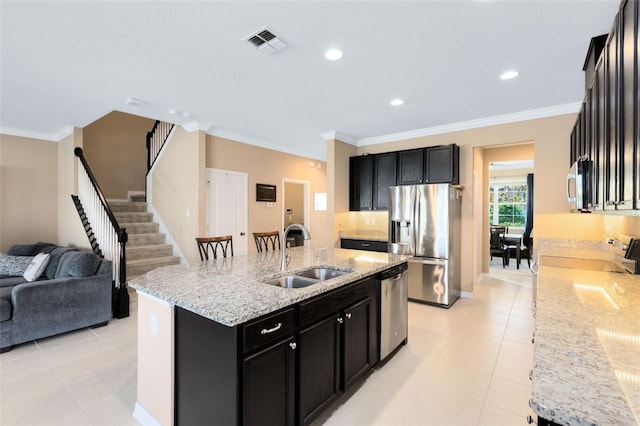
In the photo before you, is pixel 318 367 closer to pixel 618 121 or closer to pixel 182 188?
pixel 618 121

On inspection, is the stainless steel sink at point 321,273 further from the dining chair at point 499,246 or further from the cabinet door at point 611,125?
the dining chair at point 499,246

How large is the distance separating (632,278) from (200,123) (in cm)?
545

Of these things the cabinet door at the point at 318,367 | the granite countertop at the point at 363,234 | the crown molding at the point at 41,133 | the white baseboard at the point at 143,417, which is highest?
the crown molding at the point at 41,133

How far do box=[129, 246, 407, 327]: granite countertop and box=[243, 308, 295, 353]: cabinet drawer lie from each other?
0.07 meters

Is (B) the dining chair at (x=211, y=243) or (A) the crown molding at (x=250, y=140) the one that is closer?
(B) the dining chair at (x=211, y=243)

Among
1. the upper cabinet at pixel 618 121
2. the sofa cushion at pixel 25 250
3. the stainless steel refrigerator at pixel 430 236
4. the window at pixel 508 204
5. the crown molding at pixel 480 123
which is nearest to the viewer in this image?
the upper cabinet at pixel 618 121

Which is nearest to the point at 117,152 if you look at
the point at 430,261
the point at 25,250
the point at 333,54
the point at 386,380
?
the point at 25,250

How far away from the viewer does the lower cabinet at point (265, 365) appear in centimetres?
149

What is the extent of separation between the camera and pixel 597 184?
5.76ft


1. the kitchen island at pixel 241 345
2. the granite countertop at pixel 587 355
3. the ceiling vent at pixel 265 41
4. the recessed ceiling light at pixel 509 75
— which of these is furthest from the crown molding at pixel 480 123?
the kitchen island at pixel 241 345

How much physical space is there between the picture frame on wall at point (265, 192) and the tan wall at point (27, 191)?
366 cm

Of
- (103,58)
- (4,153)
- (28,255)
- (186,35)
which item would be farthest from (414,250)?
(4,153)

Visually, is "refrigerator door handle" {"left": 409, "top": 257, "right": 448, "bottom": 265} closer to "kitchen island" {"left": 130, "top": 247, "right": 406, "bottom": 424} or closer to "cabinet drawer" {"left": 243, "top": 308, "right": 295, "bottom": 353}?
"kitchen island" {"left": 130, "top": 247, "right": 406, "bottom": 424}

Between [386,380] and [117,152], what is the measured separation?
7300 millimetres
